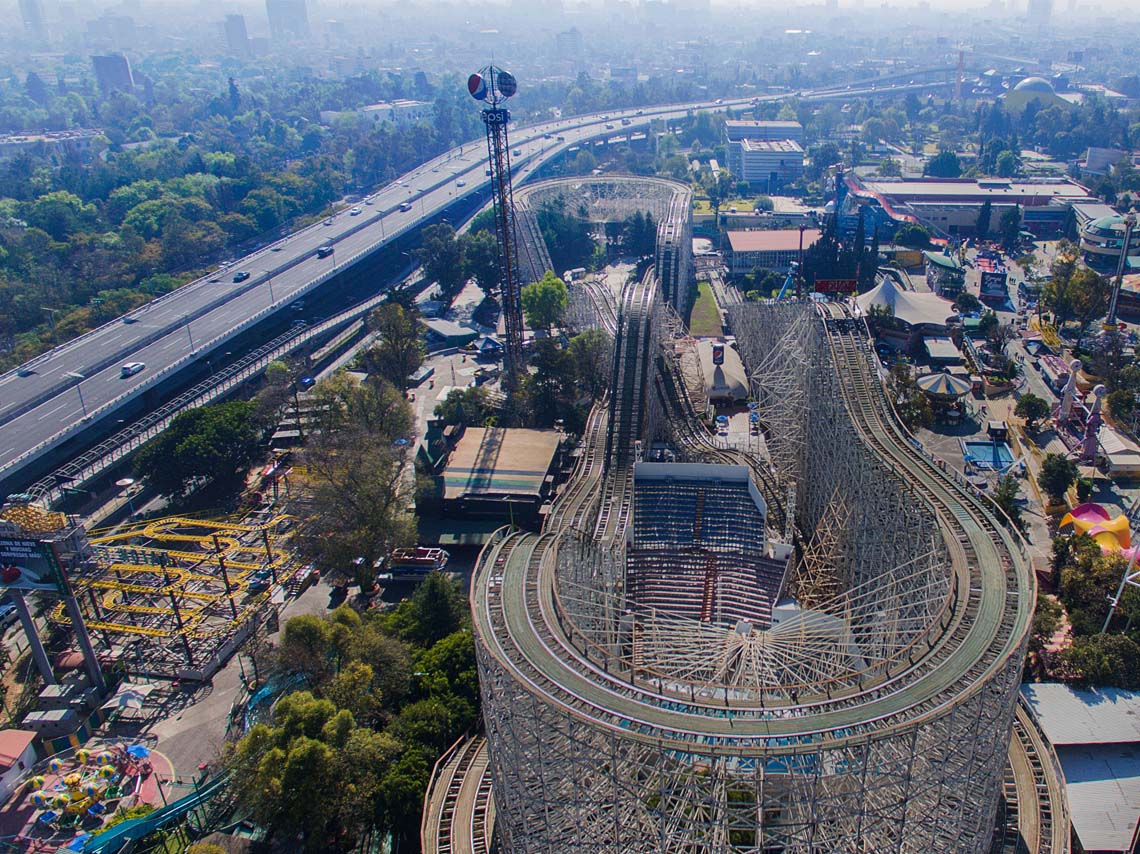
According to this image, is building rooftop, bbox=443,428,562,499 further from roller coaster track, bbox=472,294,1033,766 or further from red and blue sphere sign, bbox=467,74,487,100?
red and blue sphere sign, bbox=467,74,487,100

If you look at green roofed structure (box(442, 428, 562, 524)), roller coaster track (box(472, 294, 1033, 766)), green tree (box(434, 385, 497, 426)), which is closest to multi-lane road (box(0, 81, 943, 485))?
green tree (box(434, 385, 497, 426))

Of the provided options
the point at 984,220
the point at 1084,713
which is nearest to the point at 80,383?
the point at 1084,713

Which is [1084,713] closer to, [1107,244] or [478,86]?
[478,86]

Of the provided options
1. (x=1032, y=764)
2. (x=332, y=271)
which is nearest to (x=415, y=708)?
(x=1032, y=764)

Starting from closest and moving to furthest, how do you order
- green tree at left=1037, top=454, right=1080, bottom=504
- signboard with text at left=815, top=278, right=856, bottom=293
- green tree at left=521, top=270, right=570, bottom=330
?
green tree at left=1037, top=454, right=1080, bottom=504 < signboard with text at left=815, top=278, right=856, bottom=293 < green tree at left=521, top=270, right=570, bottom=330

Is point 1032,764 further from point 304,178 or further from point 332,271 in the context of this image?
point 304,178

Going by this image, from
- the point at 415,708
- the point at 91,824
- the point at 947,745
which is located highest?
the point at 947,745

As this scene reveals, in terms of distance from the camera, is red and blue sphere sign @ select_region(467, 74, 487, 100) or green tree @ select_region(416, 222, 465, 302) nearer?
red and blue sphere sign @ select_region(467, 74, 487, 100)
